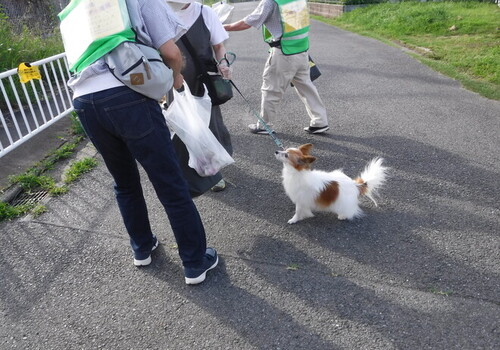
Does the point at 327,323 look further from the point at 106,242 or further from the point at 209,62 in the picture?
the point at 209,62

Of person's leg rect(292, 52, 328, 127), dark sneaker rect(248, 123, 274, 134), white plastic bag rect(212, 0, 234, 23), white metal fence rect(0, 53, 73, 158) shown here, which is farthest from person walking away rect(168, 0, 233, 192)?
white metal fence rect(0, 53, 73, 158)

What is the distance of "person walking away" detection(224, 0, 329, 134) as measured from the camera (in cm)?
407

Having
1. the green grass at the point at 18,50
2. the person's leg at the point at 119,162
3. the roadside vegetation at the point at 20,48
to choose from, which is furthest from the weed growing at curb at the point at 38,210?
the roadside vegetation at the point at 20,48

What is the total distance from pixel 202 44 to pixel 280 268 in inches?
74.3

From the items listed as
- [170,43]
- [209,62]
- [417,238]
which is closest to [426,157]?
[417,238]

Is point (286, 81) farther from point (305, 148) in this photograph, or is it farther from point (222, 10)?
point (305, 148)

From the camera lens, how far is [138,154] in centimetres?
207

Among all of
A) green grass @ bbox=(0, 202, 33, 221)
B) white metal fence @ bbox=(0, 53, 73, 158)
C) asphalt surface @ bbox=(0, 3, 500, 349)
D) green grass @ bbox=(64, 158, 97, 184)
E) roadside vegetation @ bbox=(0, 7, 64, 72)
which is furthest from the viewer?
roadside vegetation @ bbox=(0, 7, 64, 72)

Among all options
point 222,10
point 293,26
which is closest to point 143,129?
point 222,10

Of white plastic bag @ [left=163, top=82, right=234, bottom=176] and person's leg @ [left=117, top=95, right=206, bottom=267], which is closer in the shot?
person's leg @ [left=117, top=95, right=206, bottom=267]

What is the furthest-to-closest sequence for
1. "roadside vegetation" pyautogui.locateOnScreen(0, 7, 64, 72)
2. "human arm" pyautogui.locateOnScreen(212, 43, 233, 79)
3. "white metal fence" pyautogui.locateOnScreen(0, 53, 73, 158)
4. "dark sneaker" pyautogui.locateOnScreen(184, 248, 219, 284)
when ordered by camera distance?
"roadside vegetation" pyautogui.locateOnScreen(0, 7, 64, 72), "white metal fence" pyautogui.locateOnScreen(0, 53, 73, 158), "human arm" pyautogui.locateOnScreen(212, 43, 233, 79), "dark sneaker" pyautogui.locateOnScreen(184, 248, 219, 284)

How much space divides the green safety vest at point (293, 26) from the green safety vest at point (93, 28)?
2555 millimetres

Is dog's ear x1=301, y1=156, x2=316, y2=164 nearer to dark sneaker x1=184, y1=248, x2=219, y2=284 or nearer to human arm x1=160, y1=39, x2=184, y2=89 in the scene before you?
dark sneaker x1=184, y1=248, x2=219, y2=284

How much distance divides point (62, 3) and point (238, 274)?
411 inches
